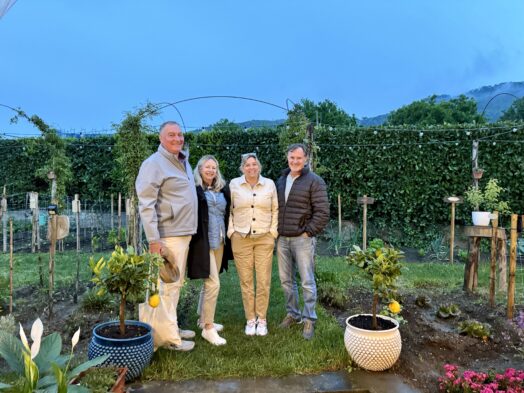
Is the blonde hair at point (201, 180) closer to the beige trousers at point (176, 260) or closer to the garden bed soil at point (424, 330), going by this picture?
the beige trousers at point (176, 260)

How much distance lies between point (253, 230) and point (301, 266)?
507 mm

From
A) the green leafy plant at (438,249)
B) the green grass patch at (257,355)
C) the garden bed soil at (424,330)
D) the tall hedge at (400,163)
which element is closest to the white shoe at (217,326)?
the green grass patch at (257,355)

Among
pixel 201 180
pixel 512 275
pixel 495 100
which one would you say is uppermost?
pixel 495 100

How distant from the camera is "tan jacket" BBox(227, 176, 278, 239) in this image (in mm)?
3594

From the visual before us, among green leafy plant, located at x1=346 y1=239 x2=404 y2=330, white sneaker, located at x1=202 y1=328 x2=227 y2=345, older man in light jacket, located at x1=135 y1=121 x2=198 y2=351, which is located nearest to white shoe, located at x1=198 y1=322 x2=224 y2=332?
white sneaker, located at x1=202 y1=328 x2=227 y2=345

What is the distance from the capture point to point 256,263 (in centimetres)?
372

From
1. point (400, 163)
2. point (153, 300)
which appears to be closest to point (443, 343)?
point (153, 300)

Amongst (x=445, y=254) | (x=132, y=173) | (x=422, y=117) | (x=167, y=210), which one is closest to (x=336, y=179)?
(x=445, y=254)

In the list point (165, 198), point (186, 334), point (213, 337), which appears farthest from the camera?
point (186, 334)

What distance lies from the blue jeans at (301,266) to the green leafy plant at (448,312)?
1432mm

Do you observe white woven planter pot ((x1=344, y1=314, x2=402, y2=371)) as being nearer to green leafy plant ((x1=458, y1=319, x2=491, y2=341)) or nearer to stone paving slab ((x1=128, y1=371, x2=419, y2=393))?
stone paving slab ((x1=128, y1=371, x2=419, y2=393))

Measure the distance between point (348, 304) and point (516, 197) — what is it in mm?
5586

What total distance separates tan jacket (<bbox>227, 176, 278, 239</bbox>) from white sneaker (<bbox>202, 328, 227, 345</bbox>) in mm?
775

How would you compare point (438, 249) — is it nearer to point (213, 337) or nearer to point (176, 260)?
point (213, 337)
